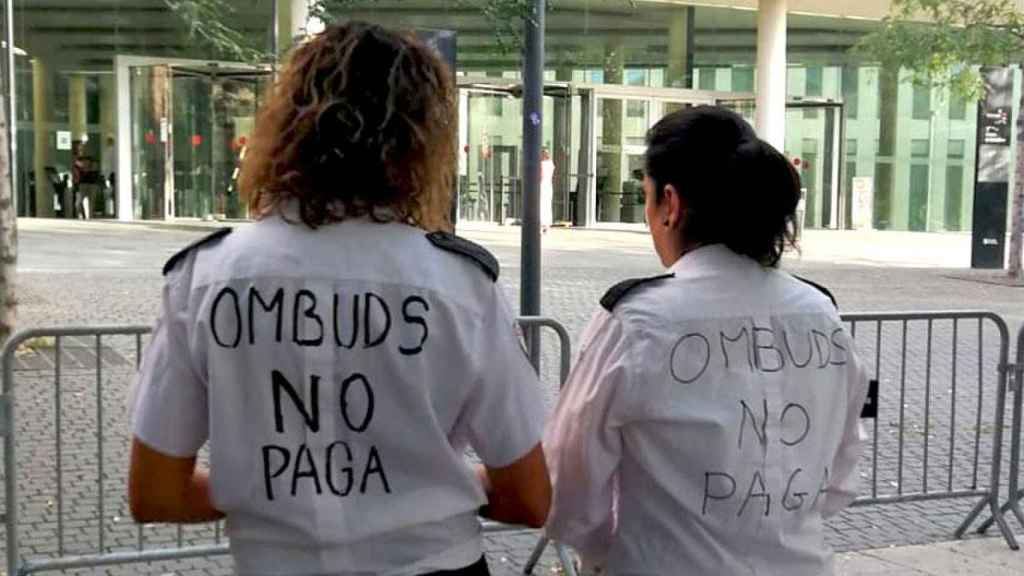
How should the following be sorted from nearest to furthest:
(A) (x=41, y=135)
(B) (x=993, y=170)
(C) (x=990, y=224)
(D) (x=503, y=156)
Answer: (B) (x=993, y=170), (C) (x=990, y=224), (A) (x=41, y=135), (D) (x=503, y=156)

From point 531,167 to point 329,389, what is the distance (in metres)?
5.07

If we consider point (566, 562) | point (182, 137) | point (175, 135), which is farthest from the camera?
point (182, 137)

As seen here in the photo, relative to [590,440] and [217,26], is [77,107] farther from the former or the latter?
[590,440]

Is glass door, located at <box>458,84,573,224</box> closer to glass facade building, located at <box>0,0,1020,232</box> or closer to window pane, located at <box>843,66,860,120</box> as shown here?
glass facade building, located at <box>0,0,1020,232</box>

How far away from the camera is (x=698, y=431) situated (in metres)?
2.23

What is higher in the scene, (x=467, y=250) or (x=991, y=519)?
(x=467, y=250)

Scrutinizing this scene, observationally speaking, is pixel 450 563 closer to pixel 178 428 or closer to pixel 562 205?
pixel 178 428

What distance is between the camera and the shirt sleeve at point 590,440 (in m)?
2.22

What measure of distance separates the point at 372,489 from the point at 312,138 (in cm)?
60

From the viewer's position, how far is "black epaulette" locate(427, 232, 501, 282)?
199 cm

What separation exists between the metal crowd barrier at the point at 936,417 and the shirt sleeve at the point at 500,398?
150cm

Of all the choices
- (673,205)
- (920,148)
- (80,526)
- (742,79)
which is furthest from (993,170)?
(673,205)

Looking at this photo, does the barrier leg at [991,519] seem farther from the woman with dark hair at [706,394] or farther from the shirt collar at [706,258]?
the shirt collar at [706,258]

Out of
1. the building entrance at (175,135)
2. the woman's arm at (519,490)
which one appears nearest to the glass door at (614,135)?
the building entrance at (175,135)
